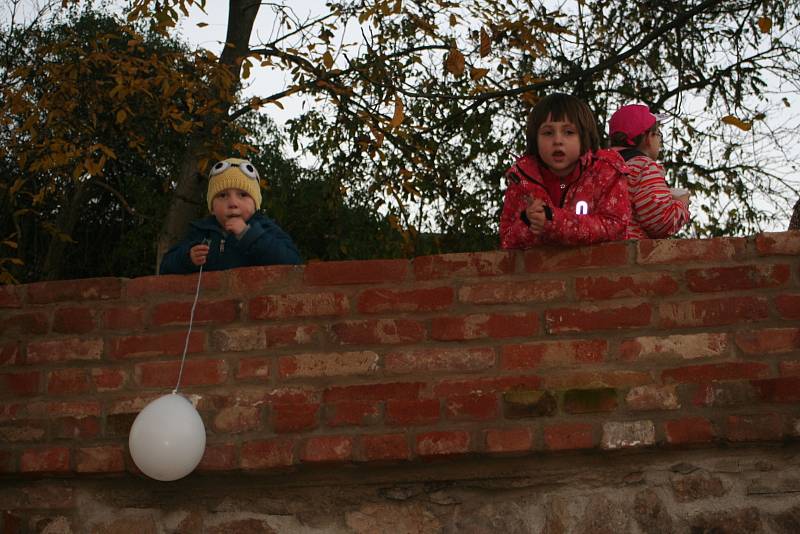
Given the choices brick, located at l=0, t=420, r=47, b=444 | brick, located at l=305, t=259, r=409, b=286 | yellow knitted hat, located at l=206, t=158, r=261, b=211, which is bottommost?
brick, located at l=0, t=420, r=47, b=444

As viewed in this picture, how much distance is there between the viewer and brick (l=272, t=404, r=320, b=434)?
2.84 metres

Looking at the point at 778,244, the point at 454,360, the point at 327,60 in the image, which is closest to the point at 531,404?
the point at 454,360

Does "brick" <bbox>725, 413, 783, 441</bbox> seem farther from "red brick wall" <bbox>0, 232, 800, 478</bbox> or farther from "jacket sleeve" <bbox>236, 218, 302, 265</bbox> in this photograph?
"jacket sleeve" <bbox>236, 218, 302, 265</bbox>

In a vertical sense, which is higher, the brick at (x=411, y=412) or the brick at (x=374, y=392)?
the brick at (x=374, y=392)

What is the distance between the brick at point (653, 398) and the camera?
274 cm

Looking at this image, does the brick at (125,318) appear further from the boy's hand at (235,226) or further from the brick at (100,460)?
the boy's hand at (235,226)

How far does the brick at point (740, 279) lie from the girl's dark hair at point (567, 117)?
59 cm

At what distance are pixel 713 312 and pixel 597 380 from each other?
0.40 m

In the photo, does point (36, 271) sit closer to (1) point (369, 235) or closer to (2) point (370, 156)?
(1) point (369, 235)

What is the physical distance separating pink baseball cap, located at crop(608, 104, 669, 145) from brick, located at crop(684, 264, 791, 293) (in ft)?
3.34

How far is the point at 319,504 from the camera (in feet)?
9.50

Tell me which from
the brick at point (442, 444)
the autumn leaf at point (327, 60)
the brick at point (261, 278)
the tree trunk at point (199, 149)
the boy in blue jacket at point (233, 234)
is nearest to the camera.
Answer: the brick at point (442, 444)

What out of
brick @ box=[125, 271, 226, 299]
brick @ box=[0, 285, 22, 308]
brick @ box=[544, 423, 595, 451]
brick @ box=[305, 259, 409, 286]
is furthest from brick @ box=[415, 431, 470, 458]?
brick @ box=[0, 285, 22, 308]

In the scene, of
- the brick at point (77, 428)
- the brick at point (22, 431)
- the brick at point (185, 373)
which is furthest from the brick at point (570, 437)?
the brick at point (22, 431)
